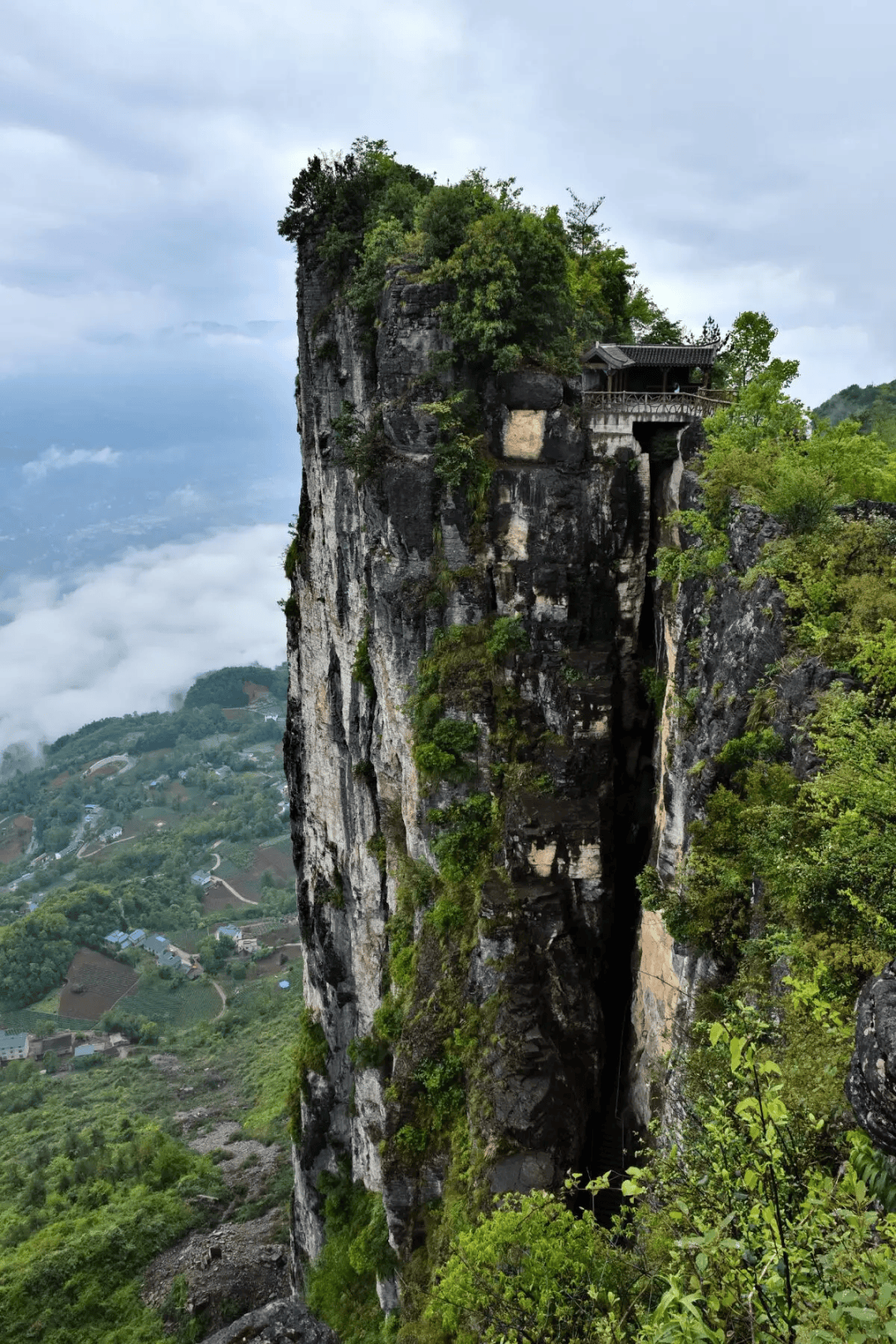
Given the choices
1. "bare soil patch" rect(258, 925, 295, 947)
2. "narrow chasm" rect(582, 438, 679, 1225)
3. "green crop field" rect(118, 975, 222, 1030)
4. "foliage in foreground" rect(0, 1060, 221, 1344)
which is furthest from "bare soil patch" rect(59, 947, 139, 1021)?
"narrow chasm" rect(582, 438, 679, 1225)

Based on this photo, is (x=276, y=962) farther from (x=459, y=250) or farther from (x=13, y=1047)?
(x=459, y=250)

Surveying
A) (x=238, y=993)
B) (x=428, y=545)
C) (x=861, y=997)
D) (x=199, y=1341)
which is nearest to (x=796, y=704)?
(x=861, y=997)

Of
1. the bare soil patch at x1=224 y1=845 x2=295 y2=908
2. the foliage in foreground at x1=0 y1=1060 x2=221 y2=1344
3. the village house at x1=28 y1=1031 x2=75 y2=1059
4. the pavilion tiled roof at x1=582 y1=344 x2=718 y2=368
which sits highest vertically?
the pavilion tiled roof at x1=582 y1=344 x2=718 y2=368

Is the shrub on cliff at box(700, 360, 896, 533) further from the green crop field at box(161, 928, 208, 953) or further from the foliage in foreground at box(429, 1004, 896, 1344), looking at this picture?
the green crop field at box(161, 928, 208, 953)

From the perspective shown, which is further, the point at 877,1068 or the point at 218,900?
the point at 218,900

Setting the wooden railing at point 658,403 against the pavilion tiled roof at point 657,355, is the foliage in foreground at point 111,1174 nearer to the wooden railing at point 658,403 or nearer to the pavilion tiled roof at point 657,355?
the wooden railing at point 658,403

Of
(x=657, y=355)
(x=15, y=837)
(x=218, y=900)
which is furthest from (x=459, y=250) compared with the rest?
(x=15, y=837)

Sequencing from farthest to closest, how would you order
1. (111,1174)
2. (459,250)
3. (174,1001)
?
(174,1001) → (111,1174) → (459,250)
